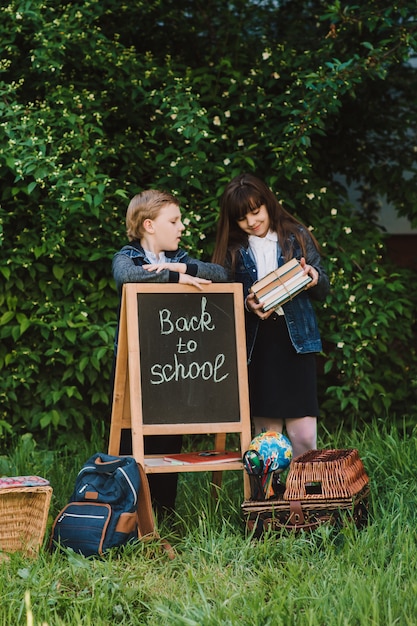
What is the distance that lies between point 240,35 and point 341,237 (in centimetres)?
139

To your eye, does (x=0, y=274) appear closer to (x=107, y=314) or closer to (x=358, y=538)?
(x=107, y=314)

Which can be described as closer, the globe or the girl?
the globe

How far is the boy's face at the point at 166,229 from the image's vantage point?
376cm

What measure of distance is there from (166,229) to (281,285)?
0.55 metres

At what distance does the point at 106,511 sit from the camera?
3.39 metres

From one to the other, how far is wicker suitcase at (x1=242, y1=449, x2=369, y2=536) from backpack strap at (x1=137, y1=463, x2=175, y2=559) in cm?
36

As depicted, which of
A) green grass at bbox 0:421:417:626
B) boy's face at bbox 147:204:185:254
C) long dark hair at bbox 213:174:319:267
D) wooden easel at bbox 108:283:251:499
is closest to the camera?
green grass at bbox 0:421:417:626

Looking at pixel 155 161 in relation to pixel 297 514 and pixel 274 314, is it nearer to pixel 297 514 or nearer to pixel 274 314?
pixel 274 314

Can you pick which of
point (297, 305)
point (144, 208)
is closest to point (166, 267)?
point (144, 208)

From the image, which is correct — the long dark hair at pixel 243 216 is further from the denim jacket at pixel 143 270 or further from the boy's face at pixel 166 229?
the boy's face at pixel 166 229

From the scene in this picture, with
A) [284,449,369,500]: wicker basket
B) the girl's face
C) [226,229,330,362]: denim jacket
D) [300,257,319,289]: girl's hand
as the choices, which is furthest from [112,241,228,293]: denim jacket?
[284,449,369,500]: wicker basket

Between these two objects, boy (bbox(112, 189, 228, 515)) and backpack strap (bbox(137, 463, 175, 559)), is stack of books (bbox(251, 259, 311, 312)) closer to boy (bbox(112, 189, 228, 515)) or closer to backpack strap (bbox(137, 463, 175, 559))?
boy (bbox(112, 189, 228, 515))

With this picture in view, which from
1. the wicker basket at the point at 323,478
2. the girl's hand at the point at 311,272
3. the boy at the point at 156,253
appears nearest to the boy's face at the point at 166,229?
the boy at the point at 156,253

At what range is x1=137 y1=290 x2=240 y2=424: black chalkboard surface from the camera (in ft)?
12.1
